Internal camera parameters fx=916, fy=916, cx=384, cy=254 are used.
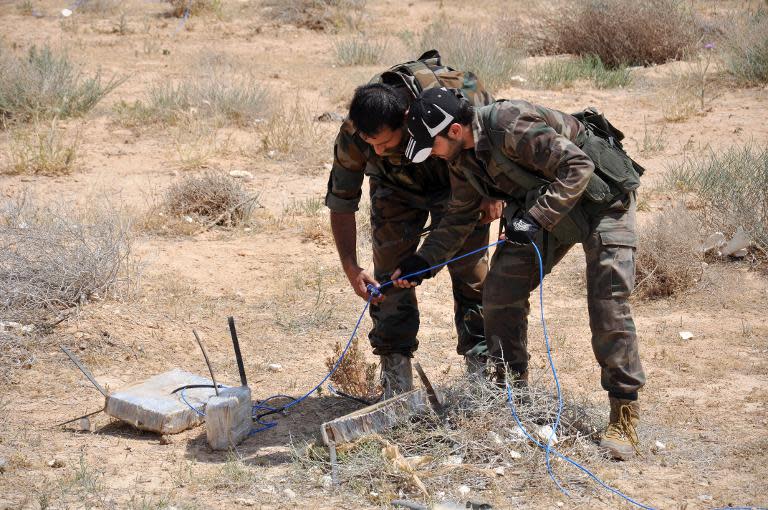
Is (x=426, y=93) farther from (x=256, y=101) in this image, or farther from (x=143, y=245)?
(x=256, y=101)

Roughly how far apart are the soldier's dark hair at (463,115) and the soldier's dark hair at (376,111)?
0.22 m

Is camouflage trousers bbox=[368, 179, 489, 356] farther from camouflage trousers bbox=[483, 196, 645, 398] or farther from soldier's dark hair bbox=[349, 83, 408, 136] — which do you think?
soldier's dark hair bbox=[349, 83, 408, 136]

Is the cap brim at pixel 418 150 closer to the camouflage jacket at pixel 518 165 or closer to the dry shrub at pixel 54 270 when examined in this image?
the camouflage jacket at pixel 518 165

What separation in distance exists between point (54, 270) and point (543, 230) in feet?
10.3

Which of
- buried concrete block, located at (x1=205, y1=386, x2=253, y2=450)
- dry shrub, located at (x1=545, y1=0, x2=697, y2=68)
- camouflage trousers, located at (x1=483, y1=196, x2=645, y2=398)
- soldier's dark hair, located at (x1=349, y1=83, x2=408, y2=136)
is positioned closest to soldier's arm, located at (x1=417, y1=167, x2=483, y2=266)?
camouflage trousers, located at (x1=483, y1=196, x2=645, y2=398)

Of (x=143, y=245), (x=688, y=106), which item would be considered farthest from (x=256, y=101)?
(x=688, y=106)

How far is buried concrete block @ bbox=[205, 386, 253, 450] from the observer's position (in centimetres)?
411

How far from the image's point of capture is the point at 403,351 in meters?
4.54

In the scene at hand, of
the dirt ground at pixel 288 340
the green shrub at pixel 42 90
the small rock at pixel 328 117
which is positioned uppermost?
the green shrub at pixel 42 90

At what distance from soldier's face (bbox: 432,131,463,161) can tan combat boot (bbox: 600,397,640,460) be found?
1235 mm

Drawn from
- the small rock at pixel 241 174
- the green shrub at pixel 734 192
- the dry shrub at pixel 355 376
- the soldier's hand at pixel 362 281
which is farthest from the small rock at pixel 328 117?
the soldier's hand at pixel 362 281

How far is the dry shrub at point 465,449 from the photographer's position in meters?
3.68

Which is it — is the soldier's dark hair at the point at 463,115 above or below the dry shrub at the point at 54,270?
above

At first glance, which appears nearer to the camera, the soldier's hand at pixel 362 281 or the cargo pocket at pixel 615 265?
the cargo pocket at pixel 615 265
